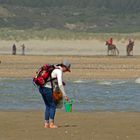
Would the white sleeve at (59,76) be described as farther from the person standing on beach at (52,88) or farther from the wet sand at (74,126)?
the wet sand at (74,126)

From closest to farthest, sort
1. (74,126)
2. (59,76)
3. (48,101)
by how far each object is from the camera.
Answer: (59,76) < (48,101) < (74,126)

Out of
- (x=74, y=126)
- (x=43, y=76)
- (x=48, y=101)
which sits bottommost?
(x=74, y=126)

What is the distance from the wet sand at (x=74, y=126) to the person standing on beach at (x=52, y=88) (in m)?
0.25

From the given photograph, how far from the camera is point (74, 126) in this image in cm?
1672

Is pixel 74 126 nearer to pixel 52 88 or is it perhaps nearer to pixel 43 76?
pixel 52 88

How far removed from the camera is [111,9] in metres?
115

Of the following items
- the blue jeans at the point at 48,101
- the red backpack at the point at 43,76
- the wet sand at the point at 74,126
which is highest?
the red backpack at the point at 43,76

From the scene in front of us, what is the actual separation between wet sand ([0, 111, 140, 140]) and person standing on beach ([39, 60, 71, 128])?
25 cm

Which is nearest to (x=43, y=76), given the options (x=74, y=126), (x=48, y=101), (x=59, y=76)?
(x=59, y=76)

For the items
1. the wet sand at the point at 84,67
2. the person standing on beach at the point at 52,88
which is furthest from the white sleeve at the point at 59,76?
the wet sand at the point at 84,67

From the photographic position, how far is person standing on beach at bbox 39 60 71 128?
15.8 m

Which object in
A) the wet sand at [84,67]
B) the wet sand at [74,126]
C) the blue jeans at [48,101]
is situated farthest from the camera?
the wet sand at [84,67]

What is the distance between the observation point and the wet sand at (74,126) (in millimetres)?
15141

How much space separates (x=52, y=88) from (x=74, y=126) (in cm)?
106
